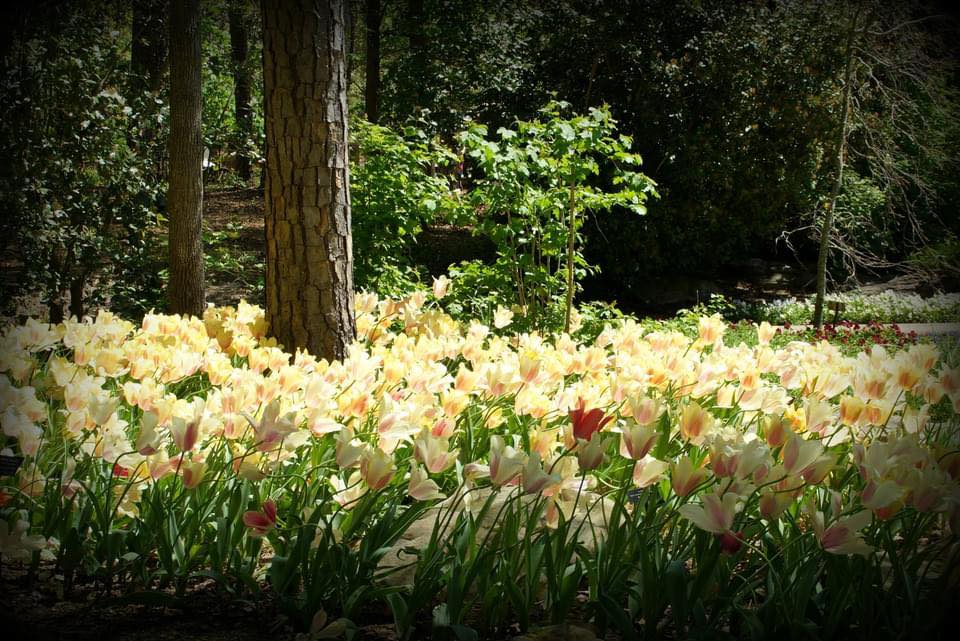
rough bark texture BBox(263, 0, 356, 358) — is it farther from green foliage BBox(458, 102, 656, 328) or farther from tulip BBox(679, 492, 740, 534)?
green foliage BBox(458, 102, 656, 328)

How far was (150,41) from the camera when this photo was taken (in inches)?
276

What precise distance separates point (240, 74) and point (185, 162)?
3.78 meters

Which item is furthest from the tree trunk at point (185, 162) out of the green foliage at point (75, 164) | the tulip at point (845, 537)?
the tulip at point (845, 537)

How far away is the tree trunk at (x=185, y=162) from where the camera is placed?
491cm

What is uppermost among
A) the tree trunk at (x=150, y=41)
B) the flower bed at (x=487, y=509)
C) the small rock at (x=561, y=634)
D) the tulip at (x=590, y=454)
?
the tree trunk at (x=150, y=41)

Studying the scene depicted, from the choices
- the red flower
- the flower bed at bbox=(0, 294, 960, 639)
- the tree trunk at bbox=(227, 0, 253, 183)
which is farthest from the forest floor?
the red flower

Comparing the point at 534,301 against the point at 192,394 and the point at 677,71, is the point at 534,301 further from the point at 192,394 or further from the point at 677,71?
the point at 677,71

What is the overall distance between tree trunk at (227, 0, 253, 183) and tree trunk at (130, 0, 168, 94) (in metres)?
1.21

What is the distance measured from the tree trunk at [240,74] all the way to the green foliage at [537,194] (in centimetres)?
343

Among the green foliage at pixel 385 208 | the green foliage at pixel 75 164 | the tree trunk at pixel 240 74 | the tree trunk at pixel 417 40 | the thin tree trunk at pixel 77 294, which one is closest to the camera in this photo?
the green foliage at pixel 75 164

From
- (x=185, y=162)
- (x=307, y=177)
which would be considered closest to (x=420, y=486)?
(x=307, y=177)

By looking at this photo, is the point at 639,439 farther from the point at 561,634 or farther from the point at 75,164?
the point at 75,164

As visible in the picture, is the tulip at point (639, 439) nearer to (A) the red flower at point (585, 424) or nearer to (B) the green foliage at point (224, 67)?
(A) the red flower at point (585, 424)

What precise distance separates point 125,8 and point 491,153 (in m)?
3.61
